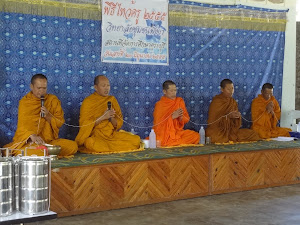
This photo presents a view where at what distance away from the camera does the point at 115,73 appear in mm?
7922

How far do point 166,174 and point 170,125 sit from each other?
4.95ft

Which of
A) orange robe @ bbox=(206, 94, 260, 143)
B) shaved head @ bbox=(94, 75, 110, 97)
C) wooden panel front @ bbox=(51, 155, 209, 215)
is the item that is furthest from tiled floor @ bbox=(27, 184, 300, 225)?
shaved head @ bbox=(94, 75, 110, 97)

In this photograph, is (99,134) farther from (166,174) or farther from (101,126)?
(166,174)

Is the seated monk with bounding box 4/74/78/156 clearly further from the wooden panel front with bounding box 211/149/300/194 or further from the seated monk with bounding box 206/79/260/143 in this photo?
the seated monk with bounding box 206/79/260/143

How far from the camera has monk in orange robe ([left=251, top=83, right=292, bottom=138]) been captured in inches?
360

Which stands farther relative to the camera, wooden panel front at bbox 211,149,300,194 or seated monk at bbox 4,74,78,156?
wooden panel front at bbox 211,149,300,194

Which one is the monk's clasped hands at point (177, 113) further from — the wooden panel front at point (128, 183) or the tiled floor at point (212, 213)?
the tiled floor at point (212, 213)

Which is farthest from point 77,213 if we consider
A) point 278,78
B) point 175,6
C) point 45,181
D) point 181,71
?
point 278,78

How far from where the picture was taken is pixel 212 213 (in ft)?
19.4

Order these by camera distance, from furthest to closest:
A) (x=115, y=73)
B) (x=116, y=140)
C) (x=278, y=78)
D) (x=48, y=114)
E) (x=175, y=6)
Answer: (x=278, y=78) < (x=175, y=6) < (x=115, y=73) < (x=116, y=140) < (x=48, y=114)

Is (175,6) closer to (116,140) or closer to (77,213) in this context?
(116,140)

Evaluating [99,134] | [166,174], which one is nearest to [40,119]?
[99,134]

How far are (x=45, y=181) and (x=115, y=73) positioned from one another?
15.5 ft

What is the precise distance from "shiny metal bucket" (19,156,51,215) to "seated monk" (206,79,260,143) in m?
5.44
